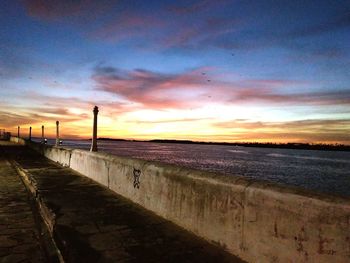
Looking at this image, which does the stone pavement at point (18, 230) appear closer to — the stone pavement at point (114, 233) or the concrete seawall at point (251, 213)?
the stone pavement at point (114, 233)

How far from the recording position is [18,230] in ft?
18.3

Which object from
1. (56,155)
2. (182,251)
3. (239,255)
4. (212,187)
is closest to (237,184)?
(212,187)

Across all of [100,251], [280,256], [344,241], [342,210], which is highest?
[342,210]

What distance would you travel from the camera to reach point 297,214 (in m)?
3.29

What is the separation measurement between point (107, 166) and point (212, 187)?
501cm

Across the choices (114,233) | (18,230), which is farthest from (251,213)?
(18,230)

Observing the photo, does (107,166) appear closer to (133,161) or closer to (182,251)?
(133,161)

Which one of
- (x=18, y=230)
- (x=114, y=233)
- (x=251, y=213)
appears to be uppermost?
(x=251, y=213)

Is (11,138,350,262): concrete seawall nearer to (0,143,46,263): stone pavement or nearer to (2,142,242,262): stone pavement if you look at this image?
(2,142,242,262): stone pavement

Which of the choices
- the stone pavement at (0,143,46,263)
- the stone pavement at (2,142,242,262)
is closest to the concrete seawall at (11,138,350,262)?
the stone pavement at (2,142,242,262)

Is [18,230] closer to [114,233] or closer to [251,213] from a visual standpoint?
[114,233]

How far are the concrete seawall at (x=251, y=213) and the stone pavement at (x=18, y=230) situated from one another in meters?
2.13

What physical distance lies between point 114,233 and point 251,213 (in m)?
2.25

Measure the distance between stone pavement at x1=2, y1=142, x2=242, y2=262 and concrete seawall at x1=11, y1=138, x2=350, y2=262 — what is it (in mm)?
238
